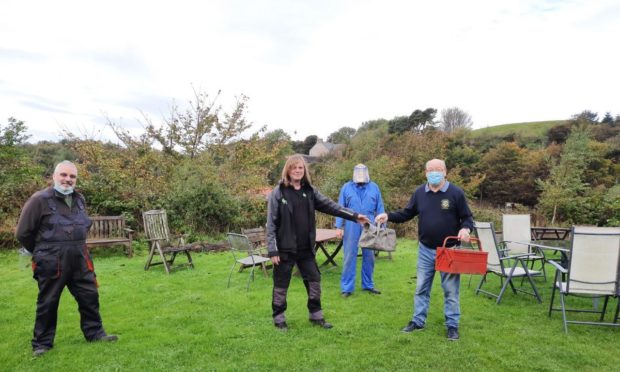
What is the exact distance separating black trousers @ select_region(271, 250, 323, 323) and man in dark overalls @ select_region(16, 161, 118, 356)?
6.30 ft

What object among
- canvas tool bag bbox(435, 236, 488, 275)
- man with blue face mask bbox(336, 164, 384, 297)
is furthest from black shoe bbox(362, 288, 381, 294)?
canvas tool bag bbox(435, 236, 488, 275)

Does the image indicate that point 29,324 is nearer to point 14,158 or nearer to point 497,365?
point 497,365

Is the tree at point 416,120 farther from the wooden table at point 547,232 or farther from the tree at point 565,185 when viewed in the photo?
the wooden table at point 547,232

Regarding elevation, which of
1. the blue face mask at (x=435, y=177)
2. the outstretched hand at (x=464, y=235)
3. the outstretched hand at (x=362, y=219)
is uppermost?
the blue face mask at (x=435, y=177)

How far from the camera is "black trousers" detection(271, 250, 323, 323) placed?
4.50 m

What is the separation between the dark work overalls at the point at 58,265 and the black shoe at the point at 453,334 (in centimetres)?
371

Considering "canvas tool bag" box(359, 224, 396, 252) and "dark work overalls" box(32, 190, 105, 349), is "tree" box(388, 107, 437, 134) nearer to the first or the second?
"canvas tool bag" box(359, 224, 396, 252)

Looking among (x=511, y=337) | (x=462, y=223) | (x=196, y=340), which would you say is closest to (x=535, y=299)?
(x=511, y=337)

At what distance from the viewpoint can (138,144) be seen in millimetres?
14664

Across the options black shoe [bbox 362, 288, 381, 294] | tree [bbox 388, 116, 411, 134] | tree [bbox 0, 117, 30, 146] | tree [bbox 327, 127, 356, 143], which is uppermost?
tree [bbox 327, 127, 356, 143]

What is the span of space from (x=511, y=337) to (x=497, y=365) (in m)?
0.82

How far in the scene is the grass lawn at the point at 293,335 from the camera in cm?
373

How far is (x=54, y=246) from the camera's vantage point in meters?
3.88

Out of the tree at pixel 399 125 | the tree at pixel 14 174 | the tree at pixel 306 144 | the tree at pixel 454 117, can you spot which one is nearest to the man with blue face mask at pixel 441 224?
the tree at pixel 14 174
